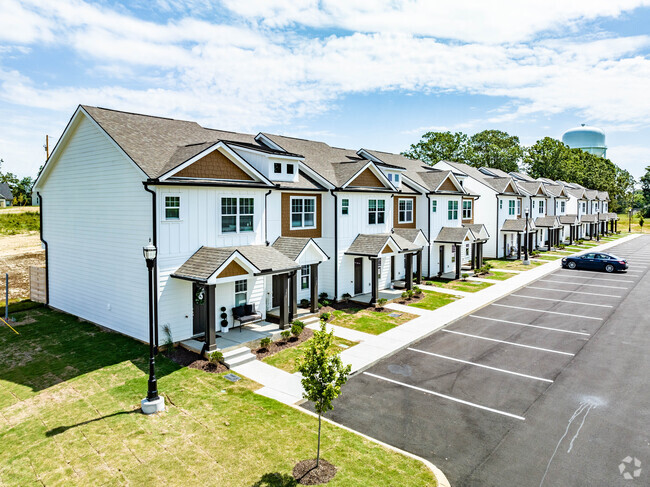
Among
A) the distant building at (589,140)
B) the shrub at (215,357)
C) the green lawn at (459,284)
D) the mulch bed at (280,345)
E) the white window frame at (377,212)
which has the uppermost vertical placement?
the distant building at (589,140)

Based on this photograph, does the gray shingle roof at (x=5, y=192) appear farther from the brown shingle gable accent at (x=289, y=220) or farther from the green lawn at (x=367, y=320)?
the green lawn at (x=367, y=320)

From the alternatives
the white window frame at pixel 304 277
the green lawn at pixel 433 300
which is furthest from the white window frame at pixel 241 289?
the green lawn at pixel 433 300

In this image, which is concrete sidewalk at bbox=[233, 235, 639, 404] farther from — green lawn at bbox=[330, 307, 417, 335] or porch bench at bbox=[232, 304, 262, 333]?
porch bench at bbox=[232, 304, 262, 333]

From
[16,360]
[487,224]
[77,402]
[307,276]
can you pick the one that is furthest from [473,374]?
[487,224]

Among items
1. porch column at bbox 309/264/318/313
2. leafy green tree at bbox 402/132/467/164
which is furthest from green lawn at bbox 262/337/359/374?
leafy green tree at bbox 402/132/467/164

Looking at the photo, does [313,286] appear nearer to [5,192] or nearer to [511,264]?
[511,264]

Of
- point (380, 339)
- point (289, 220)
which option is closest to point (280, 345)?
point (380, 339)

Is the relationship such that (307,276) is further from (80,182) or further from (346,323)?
(80,182)
